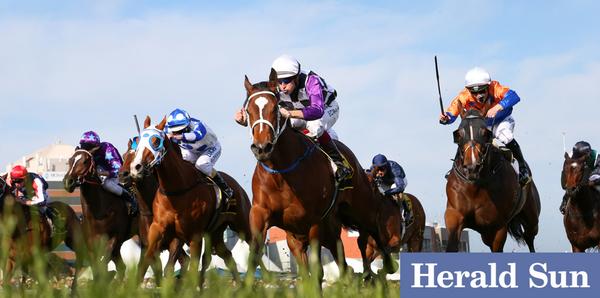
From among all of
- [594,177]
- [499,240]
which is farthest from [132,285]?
[594,177]

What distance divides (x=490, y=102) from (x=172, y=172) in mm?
3509

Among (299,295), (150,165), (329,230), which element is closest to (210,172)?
(150,165)

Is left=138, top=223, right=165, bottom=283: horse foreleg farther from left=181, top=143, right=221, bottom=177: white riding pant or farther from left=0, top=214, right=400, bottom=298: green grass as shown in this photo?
left=0, top=214, right=400, bottom=298: green grass

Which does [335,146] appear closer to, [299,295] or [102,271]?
[299,295]

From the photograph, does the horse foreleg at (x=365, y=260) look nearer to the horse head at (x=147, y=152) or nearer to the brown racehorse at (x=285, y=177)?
the brown racehorse at (x=285, y=177)

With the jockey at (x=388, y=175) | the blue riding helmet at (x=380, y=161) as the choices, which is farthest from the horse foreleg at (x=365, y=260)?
the blue riding helmet at (x=380, y=161)

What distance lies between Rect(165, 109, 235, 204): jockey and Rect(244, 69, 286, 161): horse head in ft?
10.6

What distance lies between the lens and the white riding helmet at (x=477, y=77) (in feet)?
35.2

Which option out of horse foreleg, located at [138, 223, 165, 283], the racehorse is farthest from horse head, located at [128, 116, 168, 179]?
the racehorse

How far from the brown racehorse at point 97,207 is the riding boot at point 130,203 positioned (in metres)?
0.05

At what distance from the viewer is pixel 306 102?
377 inches

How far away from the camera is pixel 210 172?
11977 millimetres

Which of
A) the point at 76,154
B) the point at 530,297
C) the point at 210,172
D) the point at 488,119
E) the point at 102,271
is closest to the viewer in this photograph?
the point at 102,271

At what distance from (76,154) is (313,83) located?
4.49 metres
